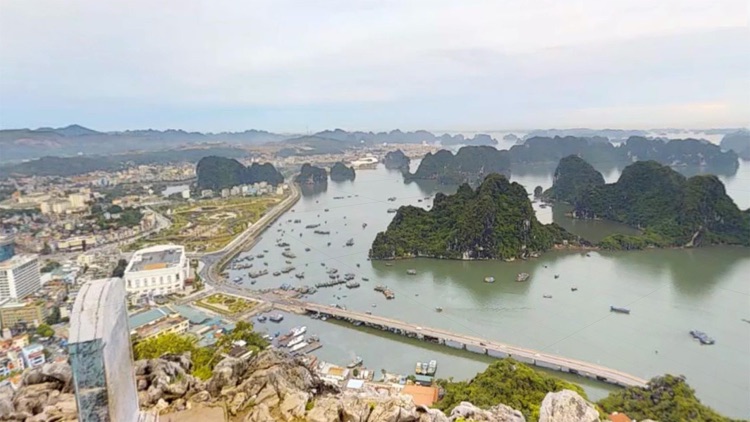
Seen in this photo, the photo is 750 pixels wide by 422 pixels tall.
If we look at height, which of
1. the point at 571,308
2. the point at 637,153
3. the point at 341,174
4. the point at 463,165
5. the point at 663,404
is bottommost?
the point at 571,308

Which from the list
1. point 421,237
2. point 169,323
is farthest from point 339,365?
point 421,237

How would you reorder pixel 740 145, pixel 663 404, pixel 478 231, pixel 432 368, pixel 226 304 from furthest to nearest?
pixel 740 145
pixel 478 231
pixel 226 304
pixel 432 368
pixel 663 404

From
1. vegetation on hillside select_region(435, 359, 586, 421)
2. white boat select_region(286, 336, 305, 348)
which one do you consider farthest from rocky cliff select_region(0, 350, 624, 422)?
white boat select_region(286, 336, 305, 348)

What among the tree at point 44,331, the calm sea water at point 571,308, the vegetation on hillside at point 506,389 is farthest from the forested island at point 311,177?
the vegetation on hillside at point 506,389

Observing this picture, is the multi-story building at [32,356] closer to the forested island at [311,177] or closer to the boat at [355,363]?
the boat at [355,363]

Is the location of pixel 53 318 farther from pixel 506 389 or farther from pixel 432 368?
pixel 506 389

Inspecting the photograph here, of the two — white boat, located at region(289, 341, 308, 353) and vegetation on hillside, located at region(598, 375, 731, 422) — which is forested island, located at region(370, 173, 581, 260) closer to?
white boat, located at region(289, 341, 308, 353)

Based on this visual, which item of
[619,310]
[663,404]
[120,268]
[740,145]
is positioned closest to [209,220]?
[120,268]

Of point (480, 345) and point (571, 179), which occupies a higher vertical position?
point (571, 179)

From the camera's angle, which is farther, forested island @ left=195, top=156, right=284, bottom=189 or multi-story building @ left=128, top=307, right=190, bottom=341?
forested island @ left=195, top=156, right=284, bottom=189
